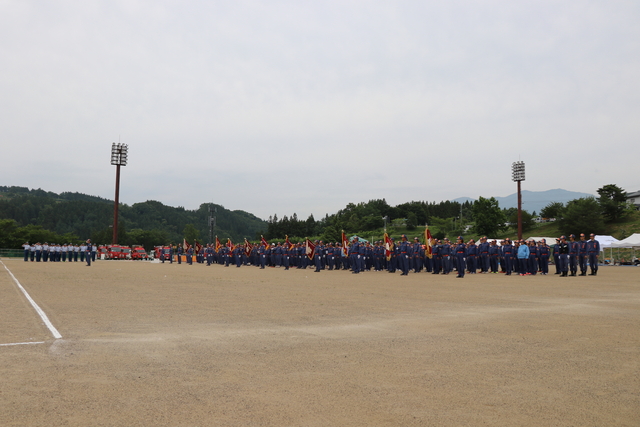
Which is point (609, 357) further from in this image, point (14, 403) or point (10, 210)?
point (10, 210)

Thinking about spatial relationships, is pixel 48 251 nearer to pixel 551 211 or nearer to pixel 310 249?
pixel 310 249

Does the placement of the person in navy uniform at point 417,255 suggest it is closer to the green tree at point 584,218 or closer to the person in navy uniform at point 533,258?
the person in navy uniform at point 533,258

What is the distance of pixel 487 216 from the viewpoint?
72562mm

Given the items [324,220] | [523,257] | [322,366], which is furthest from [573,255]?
[324,220]

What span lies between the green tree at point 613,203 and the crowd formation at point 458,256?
1786 inches

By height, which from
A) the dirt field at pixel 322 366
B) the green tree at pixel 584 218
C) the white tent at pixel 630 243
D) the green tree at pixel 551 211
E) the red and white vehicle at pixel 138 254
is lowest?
the dirt field at pixel 322 366

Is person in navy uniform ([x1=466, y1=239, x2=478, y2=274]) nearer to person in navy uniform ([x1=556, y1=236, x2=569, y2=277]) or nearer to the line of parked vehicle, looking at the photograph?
person in navy uniform ([x1=556, y1=236, x2=569, y2=277])

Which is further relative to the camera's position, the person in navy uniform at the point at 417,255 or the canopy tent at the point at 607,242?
the canopy tent at the point at 607,242

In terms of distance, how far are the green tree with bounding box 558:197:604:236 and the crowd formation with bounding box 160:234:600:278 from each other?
37.7 meters

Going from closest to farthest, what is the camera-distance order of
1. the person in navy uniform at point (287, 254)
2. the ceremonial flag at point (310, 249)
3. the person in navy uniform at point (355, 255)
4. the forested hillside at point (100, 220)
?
the person in navy uniform at point (355, 255) → the ceremonial flag at point (310, 249) → the person in navy uniform at point (287, 254) → the forested hillside at point (100, 220)

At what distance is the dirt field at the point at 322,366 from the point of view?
388cm

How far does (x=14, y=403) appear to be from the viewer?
3996 millimetres

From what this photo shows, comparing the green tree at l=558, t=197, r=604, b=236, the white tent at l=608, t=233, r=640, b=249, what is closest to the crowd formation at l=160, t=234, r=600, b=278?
the white tent at l=608, t=233, r=640, b=249

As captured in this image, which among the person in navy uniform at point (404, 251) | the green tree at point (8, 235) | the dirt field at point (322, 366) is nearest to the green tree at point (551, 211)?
the person in navy uniform at point (404, 251)
